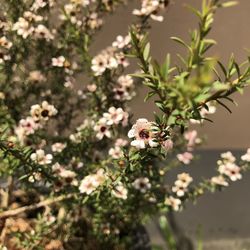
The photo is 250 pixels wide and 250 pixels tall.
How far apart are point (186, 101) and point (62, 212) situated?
0.75m

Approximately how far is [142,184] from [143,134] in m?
0.44

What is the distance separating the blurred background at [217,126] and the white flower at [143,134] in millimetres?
713

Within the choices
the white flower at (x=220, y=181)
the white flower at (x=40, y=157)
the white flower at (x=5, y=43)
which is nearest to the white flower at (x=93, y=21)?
the white flower at (x=5, y=43)

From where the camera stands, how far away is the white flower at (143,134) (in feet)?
2.03

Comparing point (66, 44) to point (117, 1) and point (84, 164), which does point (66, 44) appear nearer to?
point (117, 1)

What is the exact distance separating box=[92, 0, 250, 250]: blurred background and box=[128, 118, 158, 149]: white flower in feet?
2.34

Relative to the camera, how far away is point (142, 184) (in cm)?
106

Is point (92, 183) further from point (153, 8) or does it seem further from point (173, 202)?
point (153, 8)

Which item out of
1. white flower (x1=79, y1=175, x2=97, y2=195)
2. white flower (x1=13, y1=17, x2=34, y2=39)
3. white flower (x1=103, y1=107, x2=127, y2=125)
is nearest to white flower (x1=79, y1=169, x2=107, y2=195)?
white flower (x1=79, y1=175, x2=97, y2=195)

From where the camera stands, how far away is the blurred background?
1.36m

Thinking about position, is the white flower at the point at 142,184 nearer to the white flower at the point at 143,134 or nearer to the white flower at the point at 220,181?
the white flower at the point at 220,181

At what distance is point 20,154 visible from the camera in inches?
36.0

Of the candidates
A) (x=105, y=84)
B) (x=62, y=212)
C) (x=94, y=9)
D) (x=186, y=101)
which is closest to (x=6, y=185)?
(x=62, y=212)

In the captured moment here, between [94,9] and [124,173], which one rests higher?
[94,9]
